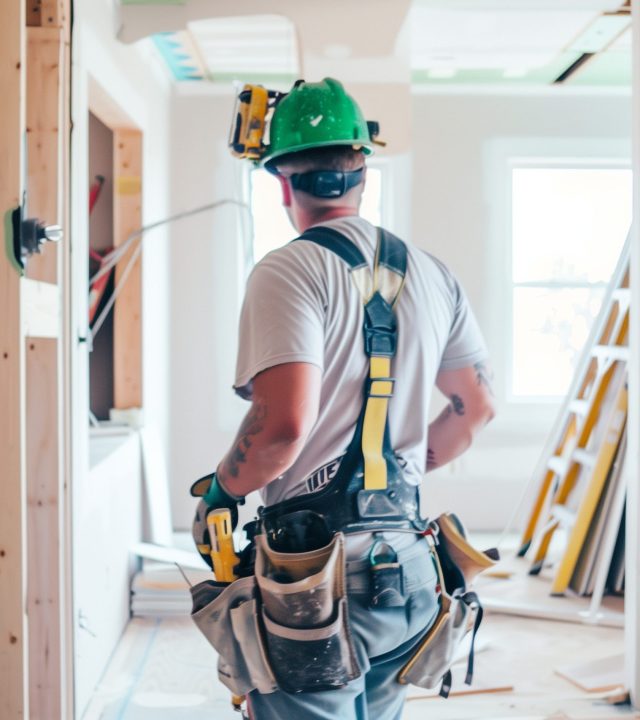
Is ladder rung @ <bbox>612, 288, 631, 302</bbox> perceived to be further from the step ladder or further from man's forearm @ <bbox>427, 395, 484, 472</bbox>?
man's forearm @ <bbox>427, 395, 484, 472</bbox>

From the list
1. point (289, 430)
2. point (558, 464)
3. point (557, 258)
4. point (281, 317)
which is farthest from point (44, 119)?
point (557, 258)

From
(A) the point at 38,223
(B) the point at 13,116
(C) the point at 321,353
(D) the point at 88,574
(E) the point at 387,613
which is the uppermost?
(B) the point at 13,116

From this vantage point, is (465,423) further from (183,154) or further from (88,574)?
(183,154)

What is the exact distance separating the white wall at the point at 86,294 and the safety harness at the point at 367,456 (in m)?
1.27

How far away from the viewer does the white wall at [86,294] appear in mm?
3009

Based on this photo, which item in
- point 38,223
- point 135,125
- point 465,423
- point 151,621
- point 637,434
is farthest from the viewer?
point 135,125

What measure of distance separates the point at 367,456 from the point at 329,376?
16 cm

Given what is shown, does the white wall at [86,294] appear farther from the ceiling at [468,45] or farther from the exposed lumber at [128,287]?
the ceiling at [468,45]

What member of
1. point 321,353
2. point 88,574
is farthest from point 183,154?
point 321,353

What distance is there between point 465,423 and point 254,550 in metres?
0.57

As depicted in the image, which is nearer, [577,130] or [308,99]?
[308,99]

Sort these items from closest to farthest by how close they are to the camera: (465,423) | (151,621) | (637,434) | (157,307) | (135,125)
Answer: (465,423) → (637,434) → (151,621) → (135,125) → (157,307)

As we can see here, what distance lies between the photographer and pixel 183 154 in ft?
20.0

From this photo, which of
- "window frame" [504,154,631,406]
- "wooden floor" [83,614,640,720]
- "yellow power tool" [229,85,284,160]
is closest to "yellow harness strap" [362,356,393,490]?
"yellow power tool" [229,85,284,160]
